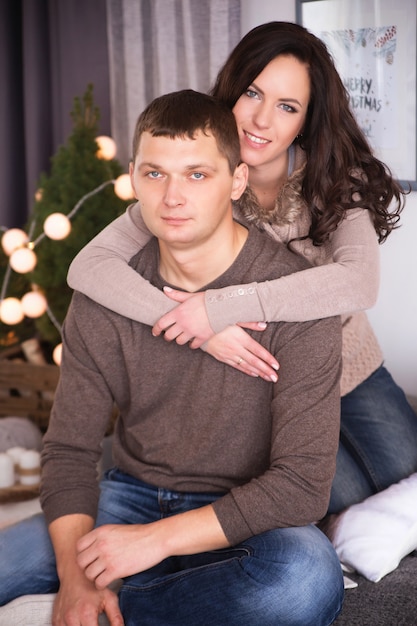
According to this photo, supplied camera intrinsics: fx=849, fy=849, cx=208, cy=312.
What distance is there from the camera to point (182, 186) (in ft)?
4.89

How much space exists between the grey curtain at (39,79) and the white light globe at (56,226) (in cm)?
66

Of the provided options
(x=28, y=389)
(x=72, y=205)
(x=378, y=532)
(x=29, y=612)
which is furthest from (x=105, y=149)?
(x=29, y=612)

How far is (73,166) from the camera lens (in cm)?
262

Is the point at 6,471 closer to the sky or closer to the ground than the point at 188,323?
closer to the ground

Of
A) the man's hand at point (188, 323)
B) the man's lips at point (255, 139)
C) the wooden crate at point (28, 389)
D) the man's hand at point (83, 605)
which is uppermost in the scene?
the man's lips at point (255, 139)

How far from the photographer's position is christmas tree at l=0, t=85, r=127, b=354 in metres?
2.59

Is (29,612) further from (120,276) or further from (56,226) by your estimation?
(56,226)

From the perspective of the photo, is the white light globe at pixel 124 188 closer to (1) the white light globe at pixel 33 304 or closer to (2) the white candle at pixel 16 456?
(1) the white light globe at pixel 33 304

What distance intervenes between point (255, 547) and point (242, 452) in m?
0.22

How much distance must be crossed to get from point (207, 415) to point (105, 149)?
1.39 metres

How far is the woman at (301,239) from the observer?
59.8 inches

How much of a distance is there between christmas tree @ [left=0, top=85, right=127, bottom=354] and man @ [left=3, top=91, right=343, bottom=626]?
0.92 m

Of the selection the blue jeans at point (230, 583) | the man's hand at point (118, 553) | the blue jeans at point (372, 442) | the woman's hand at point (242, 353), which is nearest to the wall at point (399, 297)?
the blue jeans at point (372, 442)

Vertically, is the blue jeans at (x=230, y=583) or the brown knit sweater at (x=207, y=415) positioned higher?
the brown knit sweater at (x=207, y=415)
